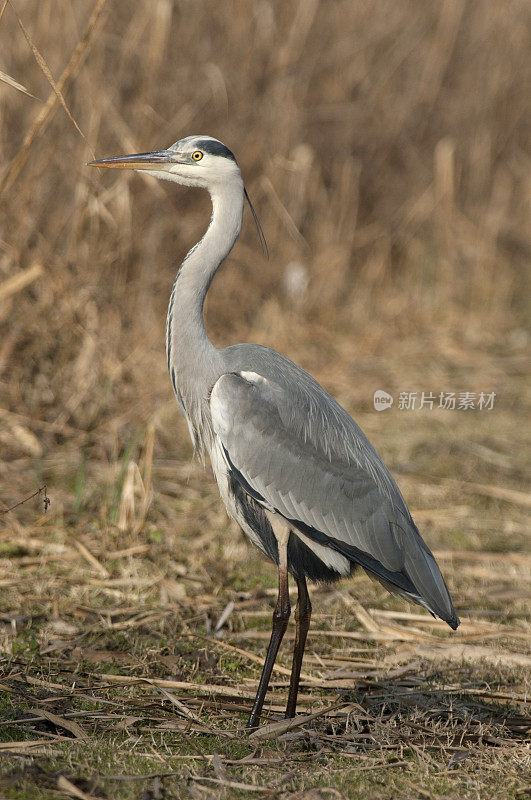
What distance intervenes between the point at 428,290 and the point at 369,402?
2718mm

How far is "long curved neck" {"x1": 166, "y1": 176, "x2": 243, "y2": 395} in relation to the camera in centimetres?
344

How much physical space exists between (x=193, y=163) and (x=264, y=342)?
430 centimetres


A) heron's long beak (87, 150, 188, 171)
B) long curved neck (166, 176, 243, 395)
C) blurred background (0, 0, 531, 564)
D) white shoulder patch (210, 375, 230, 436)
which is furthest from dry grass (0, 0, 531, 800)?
white shoulder patch (210, 375, 230, 436)

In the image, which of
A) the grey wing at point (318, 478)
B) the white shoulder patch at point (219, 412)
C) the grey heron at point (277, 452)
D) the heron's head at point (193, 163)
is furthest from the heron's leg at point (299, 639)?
the heron's head at point (193, 163)

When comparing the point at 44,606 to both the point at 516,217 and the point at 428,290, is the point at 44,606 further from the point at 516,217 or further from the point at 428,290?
the point at 516,217

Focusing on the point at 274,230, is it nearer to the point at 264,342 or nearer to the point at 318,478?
the point at 264,342

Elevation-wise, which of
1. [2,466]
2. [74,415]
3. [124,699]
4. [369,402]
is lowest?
[124,699]

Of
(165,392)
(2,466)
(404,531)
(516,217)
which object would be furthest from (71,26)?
(516,217)

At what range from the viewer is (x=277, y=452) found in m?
3.40

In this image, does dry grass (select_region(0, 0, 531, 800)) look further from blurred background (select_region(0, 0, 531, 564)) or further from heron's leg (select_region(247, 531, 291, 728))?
heron's leg (select_region(247, 531, 291, 728))

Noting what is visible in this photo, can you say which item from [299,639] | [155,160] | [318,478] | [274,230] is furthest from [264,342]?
[299,639]

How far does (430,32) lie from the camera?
963 cm

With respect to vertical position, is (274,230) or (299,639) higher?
(274,230)

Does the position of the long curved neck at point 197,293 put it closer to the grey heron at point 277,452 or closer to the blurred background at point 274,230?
the grey heron at point 277,452
